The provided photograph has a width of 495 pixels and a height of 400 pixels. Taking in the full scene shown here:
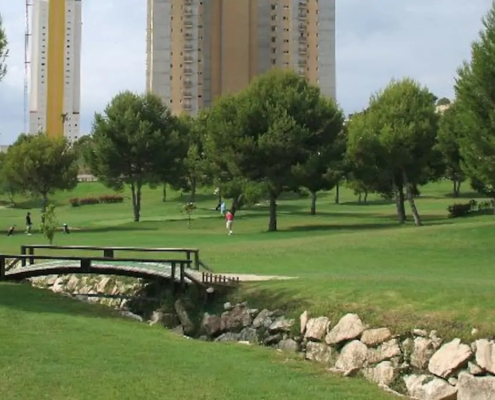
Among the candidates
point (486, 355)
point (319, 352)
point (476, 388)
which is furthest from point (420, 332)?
point (319, 352)

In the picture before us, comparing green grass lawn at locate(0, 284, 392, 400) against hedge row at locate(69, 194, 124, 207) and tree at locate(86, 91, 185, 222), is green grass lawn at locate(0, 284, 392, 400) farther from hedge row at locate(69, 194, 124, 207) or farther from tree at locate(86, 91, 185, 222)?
hedge row at locate(69, 194, 124, 207)

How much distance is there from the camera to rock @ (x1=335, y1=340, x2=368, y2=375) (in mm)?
13817

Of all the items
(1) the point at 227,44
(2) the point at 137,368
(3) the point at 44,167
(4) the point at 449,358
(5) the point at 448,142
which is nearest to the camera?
(2) the point at 137,368

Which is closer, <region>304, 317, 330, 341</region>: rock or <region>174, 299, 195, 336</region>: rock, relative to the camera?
<region>304, 317, 330, 341</region>: rock

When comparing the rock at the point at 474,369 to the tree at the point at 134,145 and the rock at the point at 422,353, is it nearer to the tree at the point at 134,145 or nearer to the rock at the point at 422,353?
the rock at the point at 422,353

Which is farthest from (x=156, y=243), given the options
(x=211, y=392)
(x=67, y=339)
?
(x=211, y=392)

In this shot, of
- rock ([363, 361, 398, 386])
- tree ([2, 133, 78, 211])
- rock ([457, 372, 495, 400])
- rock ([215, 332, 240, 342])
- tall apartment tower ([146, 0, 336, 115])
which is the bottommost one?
rock ([215, 332, 240, 342])

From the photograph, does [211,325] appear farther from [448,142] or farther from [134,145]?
[134,145]

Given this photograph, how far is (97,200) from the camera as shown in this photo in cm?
9031

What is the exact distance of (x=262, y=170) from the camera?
48750mm

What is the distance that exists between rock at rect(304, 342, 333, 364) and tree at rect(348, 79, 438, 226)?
3526cm

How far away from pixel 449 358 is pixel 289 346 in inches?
160

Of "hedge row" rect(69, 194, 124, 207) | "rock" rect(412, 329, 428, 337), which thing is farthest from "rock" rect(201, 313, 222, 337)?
"hedge row" rect(69, 194, 124, 207)

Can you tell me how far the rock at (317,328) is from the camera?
1528cm
